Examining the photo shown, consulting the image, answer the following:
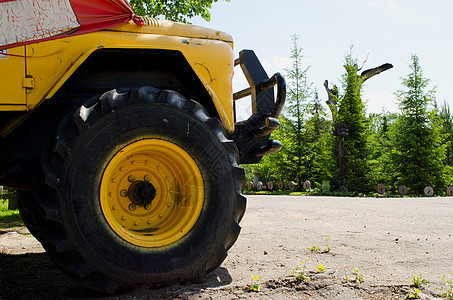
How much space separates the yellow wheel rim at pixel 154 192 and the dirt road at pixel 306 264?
428 mm

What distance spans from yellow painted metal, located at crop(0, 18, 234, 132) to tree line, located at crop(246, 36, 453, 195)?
16.7m

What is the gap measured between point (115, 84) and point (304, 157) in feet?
67.2

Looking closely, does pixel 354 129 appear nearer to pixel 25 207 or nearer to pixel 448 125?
pixel 448 125

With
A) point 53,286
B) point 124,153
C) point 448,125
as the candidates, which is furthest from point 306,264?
point 448,125

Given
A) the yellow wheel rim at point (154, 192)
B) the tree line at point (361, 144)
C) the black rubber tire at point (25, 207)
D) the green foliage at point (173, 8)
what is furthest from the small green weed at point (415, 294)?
the tree line at point (361, 144)

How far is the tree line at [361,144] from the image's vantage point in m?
18.6

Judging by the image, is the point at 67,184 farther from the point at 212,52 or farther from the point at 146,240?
the point at 212,52

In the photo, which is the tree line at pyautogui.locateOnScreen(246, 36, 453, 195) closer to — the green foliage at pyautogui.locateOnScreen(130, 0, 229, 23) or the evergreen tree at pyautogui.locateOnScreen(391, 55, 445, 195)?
the evergreen tree at pyautogui.locateOnScreen(391, 55, 445, 195)

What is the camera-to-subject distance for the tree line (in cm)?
1864

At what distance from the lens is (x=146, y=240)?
2.60 metres

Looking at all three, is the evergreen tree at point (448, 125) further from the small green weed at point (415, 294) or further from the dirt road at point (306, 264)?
the small green weed at point (415, 294)

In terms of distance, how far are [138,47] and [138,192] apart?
1050 mm

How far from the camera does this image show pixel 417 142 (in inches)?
738

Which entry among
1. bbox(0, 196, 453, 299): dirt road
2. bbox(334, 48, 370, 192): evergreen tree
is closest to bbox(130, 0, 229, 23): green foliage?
bbox(0, 196, 453, 299): dirt road
